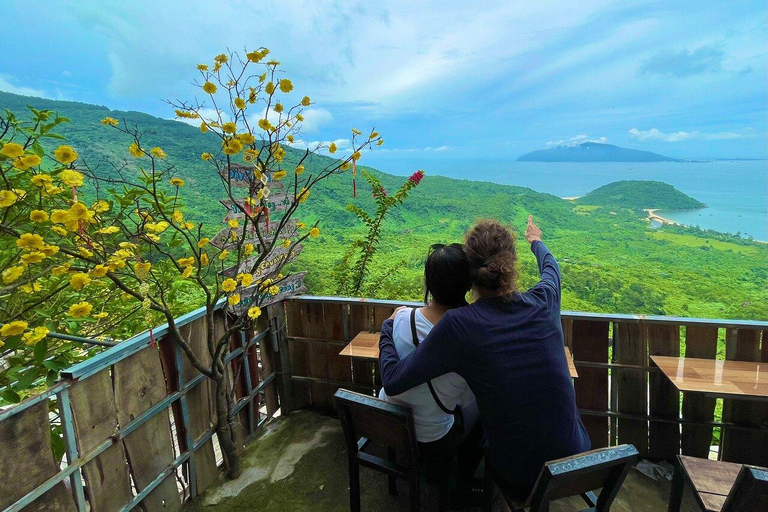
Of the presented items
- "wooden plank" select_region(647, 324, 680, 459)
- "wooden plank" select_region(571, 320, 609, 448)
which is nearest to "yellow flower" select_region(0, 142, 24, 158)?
"wooden plank" select_region(571, 320, 609, 448)

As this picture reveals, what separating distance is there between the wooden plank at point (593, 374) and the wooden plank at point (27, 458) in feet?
7.63

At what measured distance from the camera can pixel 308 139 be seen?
2.18 m

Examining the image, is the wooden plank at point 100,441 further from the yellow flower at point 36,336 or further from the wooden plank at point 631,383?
the wooden plank at point 631,383

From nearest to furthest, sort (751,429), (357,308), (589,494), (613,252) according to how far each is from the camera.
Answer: (589,494) → (751,429) → (357,308) → (613,252)

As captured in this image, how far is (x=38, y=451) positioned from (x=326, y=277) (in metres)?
2.84

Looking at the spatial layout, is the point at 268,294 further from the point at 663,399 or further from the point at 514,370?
the point at 663,399

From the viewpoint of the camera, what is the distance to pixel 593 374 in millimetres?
2117

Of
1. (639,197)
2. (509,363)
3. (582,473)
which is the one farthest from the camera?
(639,197)

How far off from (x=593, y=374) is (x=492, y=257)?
138cm

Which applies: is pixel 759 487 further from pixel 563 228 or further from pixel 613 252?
pixel 563 228

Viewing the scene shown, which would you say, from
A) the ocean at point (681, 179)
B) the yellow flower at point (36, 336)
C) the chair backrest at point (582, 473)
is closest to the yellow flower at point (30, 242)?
the yellow flower at point (36, 336)

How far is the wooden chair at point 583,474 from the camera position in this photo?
39.6 inches

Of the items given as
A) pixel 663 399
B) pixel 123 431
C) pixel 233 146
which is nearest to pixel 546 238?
pixel 663 399

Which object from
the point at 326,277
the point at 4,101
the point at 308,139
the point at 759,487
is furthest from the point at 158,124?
the point at 759,487
